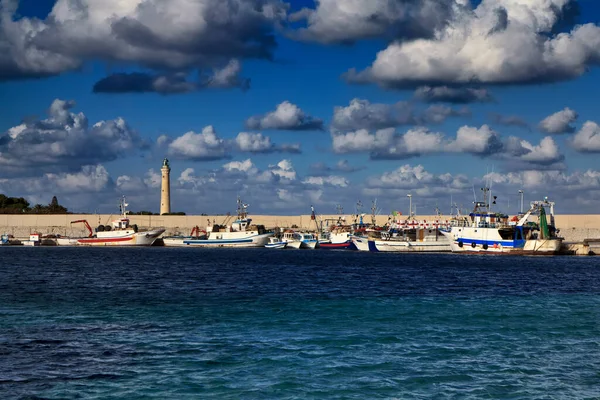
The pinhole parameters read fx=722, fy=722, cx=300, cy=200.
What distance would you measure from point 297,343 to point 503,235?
89.7 metres

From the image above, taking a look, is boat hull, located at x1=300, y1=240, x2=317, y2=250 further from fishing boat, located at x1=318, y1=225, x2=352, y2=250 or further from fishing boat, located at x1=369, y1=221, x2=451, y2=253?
fishing boat, located at x1=369, y1=221, x2=451, y2=253

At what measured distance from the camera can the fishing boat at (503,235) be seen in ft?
361

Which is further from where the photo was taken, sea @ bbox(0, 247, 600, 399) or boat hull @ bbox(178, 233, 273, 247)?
boat hull @ bbox(178, 233, 273, 247)

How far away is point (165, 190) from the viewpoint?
194625 millimetres

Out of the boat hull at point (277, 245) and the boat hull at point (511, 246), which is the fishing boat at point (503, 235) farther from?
the boat hull at point (277, 245)

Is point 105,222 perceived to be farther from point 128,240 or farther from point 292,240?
point 292,240

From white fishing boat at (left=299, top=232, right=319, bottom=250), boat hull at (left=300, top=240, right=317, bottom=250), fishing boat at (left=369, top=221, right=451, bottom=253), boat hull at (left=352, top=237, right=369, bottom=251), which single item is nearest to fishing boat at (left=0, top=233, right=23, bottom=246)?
white fishing boat at (left=299, top=232, right=319, bottom=250)

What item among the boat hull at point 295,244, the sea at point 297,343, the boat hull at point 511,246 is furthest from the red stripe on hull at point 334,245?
the sea at point 297,343

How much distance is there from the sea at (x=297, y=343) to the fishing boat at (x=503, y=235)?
198 feet

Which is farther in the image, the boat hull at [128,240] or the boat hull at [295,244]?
the boat hull at [128,240]

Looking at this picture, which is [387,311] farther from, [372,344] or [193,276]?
[193,276]

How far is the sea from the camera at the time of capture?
64.7 ft

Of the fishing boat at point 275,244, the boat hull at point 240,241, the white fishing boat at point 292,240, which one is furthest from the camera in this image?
the white fishing boat at point 292,240

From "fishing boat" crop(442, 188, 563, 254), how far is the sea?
60350 millimetres
